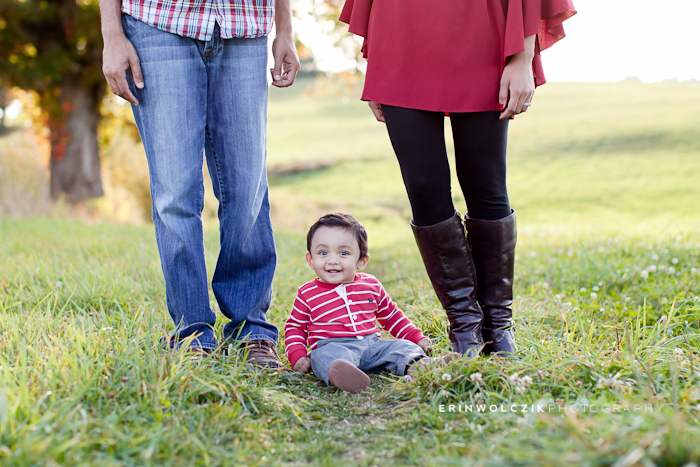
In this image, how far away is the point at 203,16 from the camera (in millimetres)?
1967

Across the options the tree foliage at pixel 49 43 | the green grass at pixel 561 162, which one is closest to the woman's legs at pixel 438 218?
the green grass at pixel 561 162

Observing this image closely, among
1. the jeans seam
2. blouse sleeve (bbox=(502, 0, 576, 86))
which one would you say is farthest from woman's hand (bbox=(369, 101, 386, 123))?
the jeans seam

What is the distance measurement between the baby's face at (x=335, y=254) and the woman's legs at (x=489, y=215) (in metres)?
0.50

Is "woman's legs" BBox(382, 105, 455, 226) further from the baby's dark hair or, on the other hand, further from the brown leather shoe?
the brown leather shoe

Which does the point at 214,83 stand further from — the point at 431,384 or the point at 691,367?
the point at 691,367

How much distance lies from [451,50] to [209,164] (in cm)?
108

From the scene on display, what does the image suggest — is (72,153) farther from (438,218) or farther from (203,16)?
(438,218)

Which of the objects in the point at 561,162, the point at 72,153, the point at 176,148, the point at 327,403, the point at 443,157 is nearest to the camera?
the point at 327,403

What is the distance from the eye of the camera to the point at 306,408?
1808 mm

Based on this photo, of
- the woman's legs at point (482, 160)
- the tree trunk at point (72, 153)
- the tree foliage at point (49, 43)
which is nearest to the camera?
the woman's legs at point (482, 160)

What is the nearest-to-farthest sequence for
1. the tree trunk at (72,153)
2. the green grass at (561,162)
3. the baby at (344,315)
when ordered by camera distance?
the baby at (344,315)
the tree trunk at (72,153)
the green grass at (561,162)

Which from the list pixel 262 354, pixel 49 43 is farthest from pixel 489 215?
pixel 49 43

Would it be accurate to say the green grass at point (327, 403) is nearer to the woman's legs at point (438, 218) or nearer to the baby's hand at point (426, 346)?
the baby's hand at point (426, 346)

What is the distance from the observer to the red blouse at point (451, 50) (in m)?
1.96
